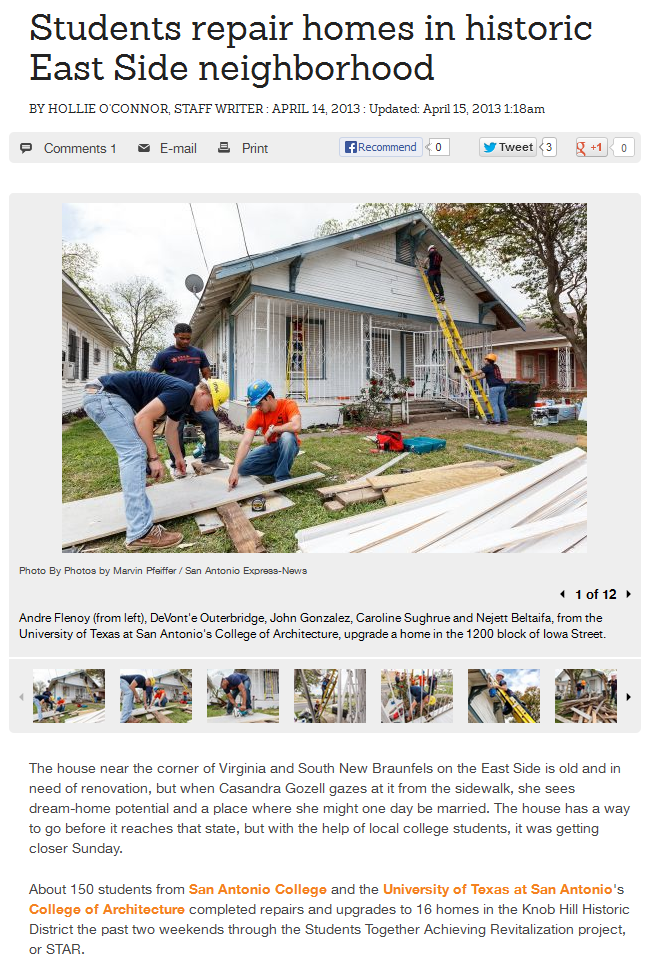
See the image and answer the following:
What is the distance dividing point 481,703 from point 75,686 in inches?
90.4

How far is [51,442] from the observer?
3.01 metres

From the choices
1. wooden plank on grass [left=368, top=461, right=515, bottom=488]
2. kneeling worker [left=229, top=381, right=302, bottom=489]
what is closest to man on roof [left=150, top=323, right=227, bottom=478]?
kneeling worker [left=229, top=381, right=302, bottom=489]

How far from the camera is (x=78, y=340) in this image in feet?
42.5

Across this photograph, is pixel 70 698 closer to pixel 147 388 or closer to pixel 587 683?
pixel 147 388

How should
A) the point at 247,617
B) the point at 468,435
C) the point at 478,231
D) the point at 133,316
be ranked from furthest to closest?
the point at 133,316, the point at 478,231, the point at 468,435, the point at 247,617

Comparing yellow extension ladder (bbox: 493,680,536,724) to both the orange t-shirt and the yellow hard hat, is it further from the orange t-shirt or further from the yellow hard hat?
the yellow hard hat

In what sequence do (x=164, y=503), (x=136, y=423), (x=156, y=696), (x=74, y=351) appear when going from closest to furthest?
1. (x=156, y=696)
2. (x=136, y=423)
3. (x=164, y=503)
4. (x=74, y=351)

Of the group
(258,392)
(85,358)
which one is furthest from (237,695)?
(85,358)

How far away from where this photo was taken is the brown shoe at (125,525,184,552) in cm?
351

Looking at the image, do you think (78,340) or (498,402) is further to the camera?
(78,340)
